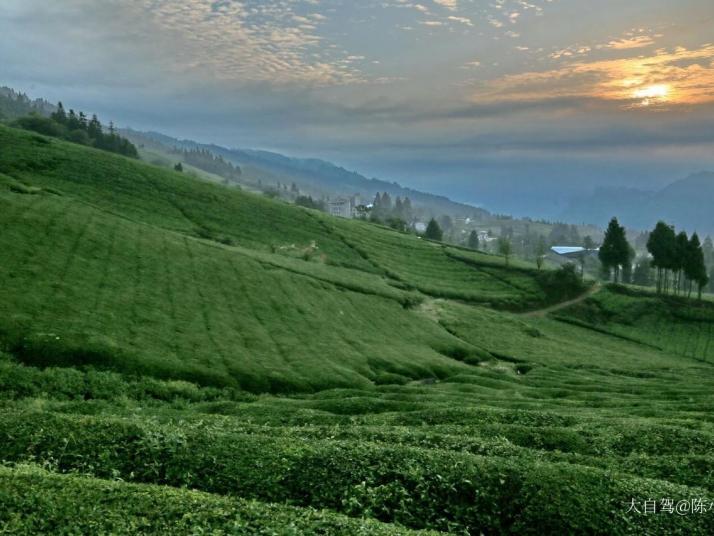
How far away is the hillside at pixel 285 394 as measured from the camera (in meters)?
17.5

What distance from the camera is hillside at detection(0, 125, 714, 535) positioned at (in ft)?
57.5

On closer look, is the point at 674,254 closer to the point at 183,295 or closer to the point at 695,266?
the point at 695,266

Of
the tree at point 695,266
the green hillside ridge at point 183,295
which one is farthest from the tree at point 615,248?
the green hillside ridge at point 183,295

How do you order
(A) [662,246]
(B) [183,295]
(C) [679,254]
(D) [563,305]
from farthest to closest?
(A) [662,246] < (C) [679,254] < (D) [563,305] < (B) [183,295]

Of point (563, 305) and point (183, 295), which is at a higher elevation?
point (183, 295)

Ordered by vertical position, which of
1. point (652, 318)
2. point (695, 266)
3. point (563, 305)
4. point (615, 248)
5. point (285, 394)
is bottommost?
point (652, 318)

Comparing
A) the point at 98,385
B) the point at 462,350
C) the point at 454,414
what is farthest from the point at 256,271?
the point at 454,414

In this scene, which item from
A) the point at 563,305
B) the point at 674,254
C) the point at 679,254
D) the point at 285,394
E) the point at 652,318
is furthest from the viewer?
the point at 674,254

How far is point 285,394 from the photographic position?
1729 inches

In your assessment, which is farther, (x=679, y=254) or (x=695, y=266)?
(x=679, y=254)

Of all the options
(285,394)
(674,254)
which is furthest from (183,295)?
(674,254)

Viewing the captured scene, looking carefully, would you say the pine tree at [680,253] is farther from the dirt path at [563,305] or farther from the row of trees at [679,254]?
the dirt path at [563,305]

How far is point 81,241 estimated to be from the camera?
58750 mm

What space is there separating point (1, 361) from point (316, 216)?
118302 millimetres
